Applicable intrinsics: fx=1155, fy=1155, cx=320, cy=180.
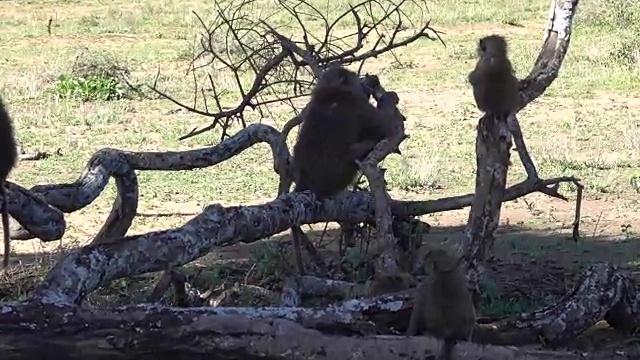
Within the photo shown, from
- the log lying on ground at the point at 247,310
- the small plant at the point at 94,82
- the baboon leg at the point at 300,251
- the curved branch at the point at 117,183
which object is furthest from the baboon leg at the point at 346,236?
the small plant at the point at 94,82

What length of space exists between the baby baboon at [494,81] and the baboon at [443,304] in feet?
3.73

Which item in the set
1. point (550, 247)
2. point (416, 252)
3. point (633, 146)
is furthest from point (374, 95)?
point (633, 146)

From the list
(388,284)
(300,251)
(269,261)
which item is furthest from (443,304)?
(269,261)

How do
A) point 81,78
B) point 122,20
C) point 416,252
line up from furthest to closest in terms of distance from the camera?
point 122,20 < point 81,78 < point 416,252

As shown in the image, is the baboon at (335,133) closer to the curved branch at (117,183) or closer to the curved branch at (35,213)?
the curved branch at (117,183)

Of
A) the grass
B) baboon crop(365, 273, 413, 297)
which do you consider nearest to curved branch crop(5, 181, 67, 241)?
the grass

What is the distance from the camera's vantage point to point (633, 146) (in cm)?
1254

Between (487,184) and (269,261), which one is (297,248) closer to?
(269,261)

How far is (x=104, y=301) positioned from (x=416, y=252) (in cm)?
192

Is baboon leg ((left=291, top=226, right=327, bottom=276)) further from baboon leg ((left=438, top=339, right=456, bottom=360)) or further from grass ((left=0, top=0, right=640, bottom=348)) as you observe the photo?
baboon leg ((left=438, top=339, right=456, bottom=360))

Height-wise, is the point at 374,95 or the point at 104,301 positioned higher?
the point at 374,95

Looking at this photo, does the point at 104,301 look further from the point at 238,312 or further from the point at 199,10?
the point at 199,10

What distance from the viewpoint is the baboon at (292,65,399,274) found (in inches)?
272

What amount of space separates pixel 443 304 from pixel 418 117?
10.0 meters
